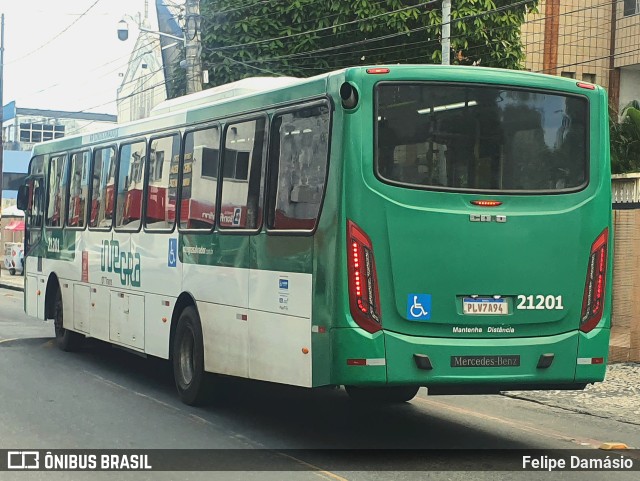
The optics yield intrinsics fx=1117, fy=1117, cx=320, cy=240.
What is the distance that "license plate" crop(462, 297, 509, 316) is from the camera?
859cm

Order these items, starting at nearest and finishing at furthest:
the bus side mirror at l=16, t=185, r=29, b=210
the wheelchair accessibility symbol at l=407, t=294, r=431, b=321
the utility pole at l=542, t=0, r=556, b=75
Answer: the wheelchair accessibility symbol at l=407, t=294, r=431, b=321
the bus side mirror at l=16, t=185, r=29, b=210
the utility pole at l=542, t=0, r=556, b=75

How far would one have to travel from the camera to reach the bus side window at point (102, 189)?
14.0 m

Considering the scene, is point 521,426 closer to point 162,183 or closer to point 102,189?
point 162,183

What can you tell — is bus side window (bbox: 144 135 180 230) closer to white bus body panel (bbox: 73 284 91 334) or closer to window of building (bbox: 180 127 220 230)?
window of building (bbox: 180 127 220 230)

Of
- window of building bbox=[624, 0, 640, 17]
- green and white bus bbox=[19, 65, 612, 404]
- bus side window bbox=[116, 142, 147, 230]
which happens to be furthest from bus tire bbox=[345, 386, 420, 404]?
window of building bbox=[624, 0, 640, 17]

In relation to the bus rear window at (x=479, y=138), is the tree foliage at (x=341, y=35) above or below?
above

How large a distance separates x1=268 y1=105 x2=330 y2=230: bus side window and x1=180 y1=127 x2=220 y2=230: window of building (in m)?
1.40

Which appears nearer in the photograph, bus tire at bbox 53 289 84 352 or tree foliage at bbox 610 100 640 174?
bus tire at bbox 53 289 84 352

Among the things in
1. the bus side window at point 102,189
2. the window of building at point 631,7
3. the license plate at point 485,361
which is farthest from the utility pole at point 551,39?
the license plate at point 485,361

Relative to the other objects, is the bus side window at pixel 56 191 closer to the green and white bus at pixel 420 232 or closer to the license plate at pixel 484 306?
the green and white bus at pixel 420 232

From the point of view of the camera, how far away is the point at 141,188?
42.1 ft

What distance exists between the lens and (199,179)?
11.1 meters

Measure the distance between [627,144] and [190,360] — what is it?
468 inches

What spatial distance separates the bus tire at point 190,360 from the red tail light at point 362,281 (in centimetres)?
297
